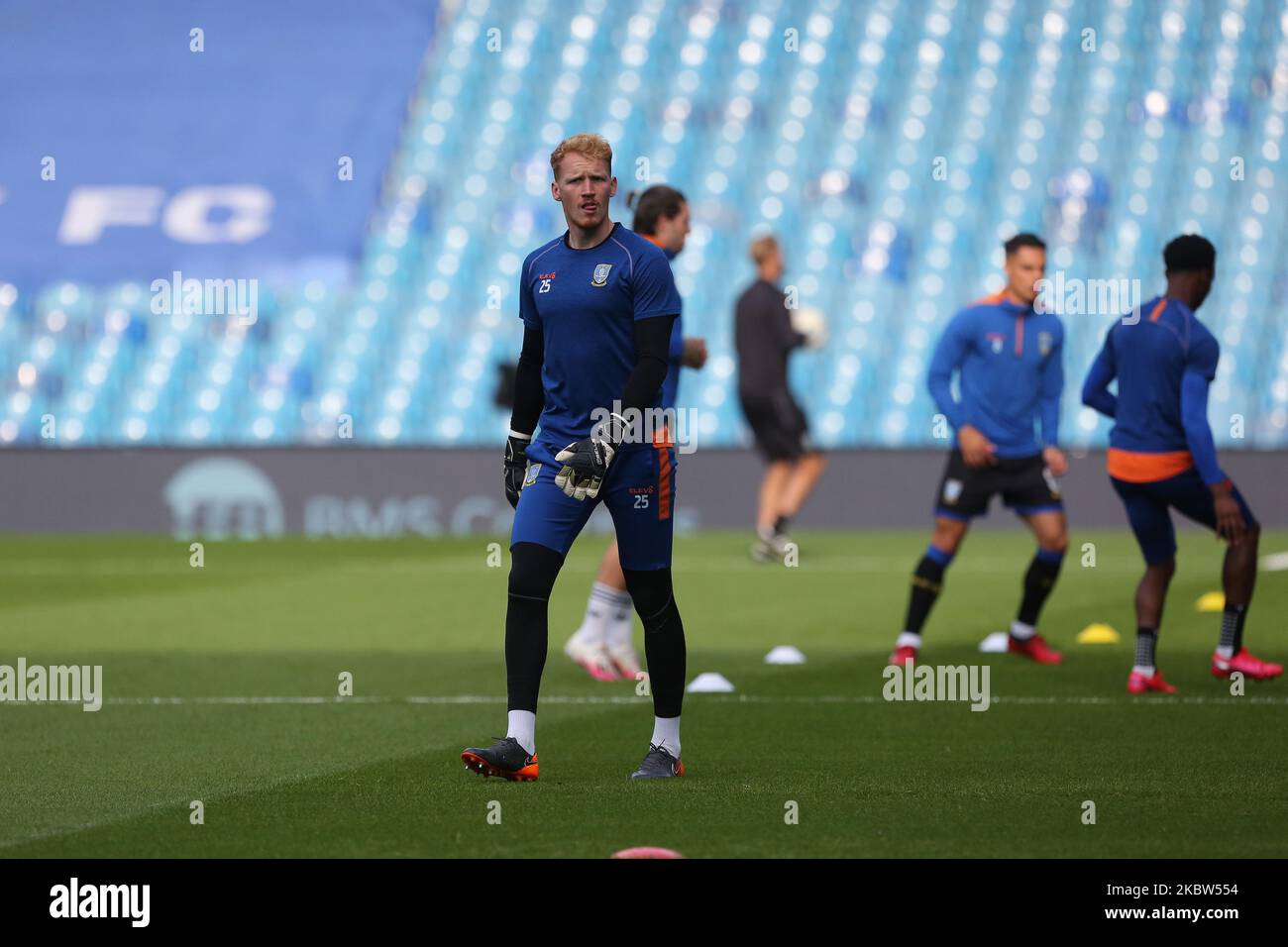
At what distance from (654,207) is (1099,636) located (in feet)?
13.5

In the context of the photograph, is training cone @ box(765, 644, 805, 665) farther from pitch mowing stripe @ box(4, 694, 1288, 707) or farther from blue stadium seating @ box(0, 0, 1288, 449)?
blue stadium seating @ box(0, 0, 1288, 449)

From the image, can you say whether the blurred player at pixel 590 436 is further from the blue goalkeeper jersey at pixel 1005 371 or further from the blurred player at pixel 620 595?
the blue goalkeeper jersey at pixel 1005 371

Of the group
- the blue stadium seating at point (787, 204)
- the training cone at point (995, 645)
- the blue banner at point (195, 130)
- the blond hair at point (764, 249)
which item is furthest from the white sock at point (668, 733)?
the blue banner at point (195, 130)

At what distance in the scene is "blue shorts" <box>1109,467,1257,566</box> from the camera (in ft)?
28.8

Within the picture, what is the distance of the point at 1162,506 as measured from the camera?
8914mm

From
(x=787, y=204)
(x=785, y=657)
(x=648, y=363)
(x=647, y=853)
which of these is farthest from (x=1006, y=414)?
(x=787, y=204)

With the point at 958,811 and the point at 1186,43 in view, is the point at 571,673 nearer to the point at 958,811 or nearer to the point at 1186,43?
the point at 958,811

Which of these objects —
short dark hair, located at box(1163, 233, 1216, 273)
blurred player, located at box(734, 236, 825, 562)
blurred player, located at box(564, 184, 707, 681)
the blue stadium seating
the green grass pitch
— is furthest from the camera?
the blue stadium seating

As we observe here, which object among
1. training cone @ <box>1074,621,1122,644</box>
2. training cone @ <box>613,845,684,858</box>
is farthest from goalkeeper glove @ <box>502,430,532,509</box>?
training cone @ <box>1074,621,1122,644</box>

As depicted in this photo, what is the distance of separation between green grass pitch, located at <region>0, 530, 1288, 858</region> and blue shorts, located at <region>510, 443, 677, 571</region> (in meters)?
0.76

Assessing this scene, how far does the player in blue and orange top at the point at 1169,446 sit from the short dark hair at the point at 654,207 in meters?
2.07

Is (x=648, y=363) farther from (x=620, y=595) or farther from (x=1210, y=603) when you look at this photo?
(x=1210, y=603)

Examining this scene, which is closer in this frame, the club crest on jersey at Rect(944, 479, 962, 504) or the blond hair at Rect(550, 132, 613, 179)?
the blond hair at Rect(550, 132, 613, 179)
